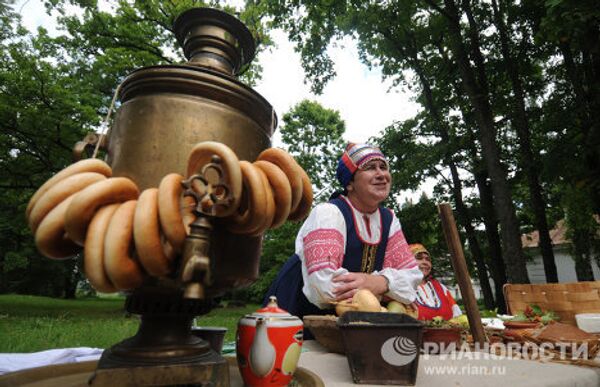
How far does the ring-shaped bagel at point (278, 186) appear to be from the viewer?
963mm

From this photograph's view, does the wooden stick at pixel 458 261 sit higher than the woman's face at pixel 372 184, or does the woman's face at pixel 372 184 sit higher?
the woman's face at pixel 372 184

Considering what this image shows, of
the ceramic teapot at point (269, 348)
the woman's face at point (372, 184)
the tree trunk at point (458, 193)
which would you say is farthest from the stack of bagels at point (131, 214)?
the tree trunk at point (458, 193)

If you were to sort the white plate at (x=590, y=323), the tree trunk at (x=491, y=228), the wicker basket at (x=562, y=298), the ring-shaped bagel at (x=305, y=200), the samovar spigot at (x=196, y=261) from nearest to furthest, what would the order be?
1. the samovar spigot at (x=196, y=261)
2. the ring-shaped bagel at (x=305, y=200)
3. the white plate at (x=590, y=323)
4. the wicker basket at (x=562, y=298)
5. the tree trunk at (x=491, y=228)

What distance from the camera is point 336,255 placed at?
214 centimetres

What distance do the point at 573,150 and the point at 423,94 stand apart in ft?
20.9

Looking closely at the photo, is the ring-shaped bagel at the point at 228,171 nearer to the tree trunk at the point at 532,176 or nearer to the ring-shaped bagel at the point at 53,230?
the ring-shaped bagel at the point at 53,230

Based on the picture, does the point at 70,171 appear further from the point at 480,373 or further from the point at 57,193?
the point at 480,373

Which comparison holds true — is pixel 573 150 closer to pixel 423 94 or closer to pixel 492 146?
pixel 492 146

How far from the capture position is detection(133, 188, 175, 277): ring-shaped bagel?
2.57 ft

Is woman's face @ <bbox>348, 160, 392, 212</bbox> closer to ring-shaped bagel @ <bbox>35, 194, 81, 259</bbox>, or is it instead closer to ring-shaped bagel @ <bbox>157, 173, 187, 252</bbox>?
ring-shaped bagel @ <bbox>157, 173, 187, 252</bbox>

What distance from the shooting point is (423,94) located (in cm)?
1338

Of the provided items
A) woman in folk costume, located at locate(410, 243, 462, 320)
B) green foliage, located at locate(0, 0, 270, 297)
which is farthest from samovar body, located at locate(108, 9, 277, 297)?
green foliage, located at locate(0, 0, 270, 297)

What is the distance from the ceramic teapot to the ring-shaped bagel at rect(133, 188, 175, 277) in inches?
16.7

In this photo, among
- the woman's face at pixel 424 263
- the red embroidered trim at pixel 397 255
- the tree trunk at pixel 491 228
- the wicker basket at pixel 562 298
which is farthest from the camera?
the tree trunk at pixel 491 228
